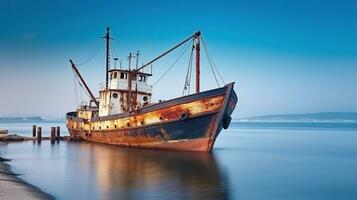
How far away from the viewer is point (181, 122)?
25516 millimetres

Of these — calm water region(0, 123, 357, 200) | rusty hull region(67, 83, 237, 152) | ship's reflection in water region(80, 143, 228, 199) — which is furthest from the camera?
rusty hull region(67, 83, 237, 152)

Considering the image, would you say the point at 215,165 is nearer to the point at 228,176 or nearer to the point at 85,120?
the point at 228,176

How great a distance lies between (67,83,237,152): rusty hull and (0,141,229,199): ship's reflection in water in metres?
0.88

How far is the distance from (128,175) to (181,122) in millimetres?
7994

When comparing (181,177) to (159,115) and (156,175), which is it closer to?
(156,175)

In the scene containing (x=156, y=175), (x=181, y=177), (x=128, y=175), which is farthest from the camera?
(x=156, y=175)

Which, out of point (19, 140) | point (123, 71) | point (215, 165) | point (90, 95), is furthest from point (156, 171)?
point (19, 140)

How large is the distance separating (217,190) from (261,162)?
12.0 meters

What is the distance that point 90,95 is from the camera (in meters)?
42.0

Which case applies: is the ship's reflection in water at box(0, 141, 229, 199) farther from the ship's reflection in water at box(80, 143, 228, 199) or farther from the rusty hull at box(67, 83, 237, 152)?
the rusty hull at box(67, 83, 237, 152)

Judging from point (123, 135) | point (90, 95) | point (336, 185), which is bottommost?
point (336, 185)

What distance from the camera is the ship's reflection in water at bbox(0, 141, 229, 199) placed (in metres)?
14.2

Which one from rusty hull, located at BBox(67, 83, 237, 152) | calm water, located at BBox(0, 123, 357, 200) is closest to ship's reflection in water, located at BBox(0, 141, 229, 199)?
calm water, located at BBox(0, 123, 357, 200)

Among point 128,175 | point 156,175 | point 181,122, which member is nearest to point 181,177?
point 156,175
